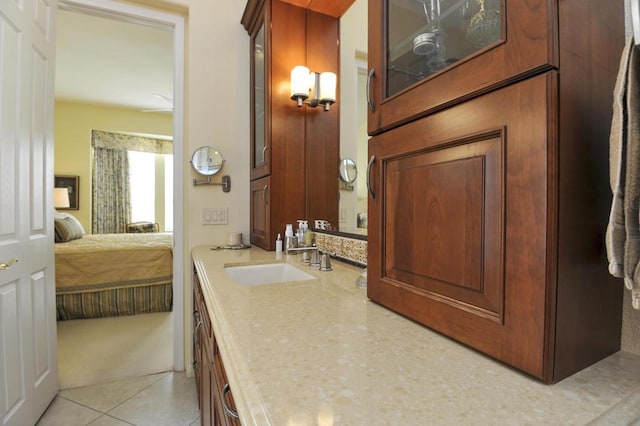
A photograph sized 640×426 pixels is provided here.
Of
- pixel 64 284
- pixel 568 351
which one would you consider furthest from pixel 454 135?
pixel 64 284

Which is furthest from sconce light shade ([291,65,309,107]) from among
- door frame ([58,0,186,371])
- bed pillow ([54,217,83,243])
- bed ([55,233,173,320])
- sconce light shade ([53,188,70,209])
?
sconce light shade ([53,188,70,209])

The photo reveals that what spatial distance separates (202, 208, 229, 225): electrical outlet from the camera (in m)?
2.17

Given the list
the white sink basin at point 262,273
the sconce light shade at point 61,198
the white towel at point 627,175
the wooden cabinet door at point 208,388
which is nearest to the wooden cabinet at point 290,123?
the white sink basin at point 262,273

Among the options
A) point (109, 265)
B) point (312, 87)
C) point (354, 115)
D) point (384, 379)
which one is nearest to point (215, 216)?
point (312, 87)

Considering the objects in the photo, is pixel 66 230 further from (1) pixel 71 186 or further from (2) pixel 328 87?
(2) pixel 328 87

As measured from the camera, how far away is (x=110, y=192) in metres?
5.56

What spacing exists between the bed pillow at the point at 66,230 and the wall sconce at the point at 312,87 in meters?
3.28

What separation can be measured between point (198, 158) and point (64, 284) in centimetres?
218

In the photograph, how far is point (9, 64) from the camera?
141 cm

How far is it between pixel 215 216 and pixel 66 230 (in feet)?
8.47

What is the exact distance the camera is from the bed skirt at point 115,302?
3.12 meters

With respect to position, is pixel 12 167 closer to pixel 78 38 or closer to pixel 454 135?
pixel 454 135

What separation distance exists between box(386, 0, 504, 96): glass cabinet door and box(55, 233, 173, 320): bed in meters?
3.27

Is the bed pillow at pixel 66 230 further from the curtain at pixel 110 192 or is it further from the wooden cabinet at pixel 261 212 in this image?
the wooden cabinet at pixel 261 212
